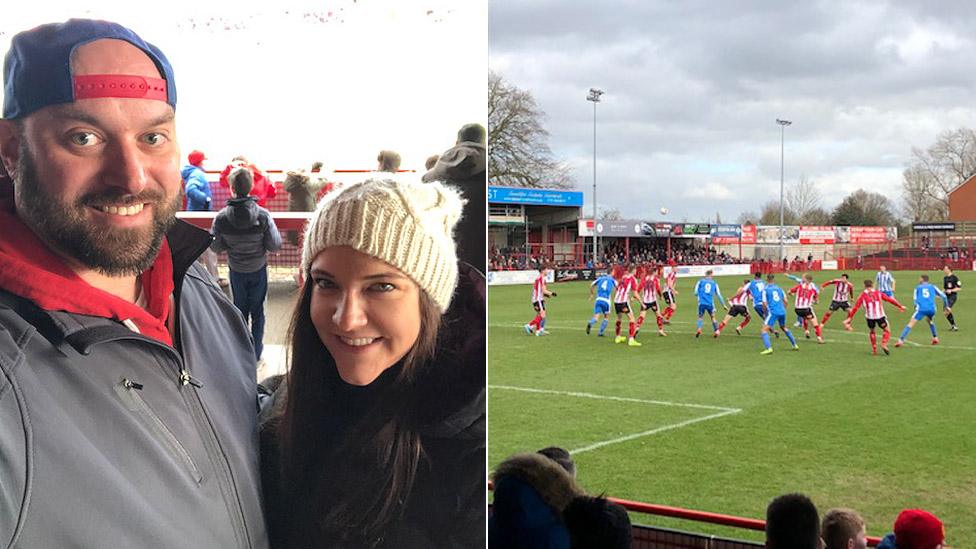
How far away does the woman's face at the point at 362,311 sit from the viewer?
253 cm

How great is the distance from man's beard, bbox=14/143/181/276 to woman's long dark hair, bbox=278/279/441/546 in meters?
0.43

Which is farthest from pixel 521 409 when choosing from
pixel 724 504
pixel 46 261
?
pixel 46 261

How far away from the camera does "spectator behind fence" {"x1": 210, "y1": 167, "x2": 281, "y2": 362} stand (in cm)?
256

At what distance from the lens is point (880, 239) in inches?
2245

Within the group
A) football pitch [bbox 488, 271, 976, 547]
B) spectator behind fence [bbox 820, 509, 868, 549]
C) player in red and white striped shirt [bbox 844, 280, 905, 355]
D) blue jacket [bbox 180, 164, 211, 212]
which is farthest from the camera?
player in red and white striped shirt [bbox 844, 280, 905, 355]

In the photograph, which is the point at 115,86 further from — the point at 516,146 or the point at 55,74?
the point at 516,146

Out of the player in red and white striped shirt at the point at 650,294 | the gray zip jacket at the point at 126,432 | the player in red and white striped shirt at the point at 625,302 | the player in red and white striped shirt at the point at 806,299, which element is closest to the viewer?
the gray zip jacket at the point at 126,432

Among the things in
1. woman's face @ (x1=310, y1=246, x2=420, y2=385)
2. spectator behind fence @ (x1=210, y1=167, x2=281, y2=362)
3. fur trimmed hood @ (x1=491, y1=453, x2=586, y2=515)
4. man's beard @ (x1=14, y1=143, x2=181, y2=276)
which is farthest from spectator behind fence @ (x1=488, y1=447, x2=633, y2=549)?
man's beard @ (x1=14, y1=143, x2=181, y2=276)

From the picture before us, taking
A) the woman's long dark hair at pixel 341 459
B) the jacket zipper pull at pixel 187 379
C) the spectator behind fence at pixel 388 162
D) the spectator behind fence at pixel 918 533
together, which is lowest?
the spectator behind fence at pixel 918 533

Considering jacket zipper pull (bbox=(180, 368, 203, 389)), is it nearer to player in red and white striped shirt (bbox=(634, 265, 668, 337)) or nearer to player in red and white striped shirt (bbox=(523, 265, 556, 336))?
player in red and white striped shirt (bbox=(523, 265, 556, 336))

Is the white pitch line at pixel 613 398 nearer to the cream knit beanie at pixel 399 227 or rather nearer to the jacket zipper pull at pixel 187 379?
the cream knit beanie at pixel 399 227

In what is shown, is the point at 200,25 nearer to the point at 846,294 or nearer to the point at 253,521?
the point at 253,521

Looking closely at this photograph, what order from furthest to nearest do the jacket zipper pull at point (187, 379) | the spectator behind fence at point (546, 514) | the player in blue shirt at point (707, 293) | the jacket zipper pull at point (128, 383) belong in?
the player in blue shirt at point (707, 293) → the spectator behind fence at point (546, 514) → the jacket zipper pull at point (187, 379) → the jacket zipper pull at point (128, 383)

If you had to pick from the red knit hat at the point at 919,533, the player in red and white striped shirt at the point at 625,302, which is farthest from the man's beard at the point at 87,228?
the player in red and white striped shirt at the point at 625,302
